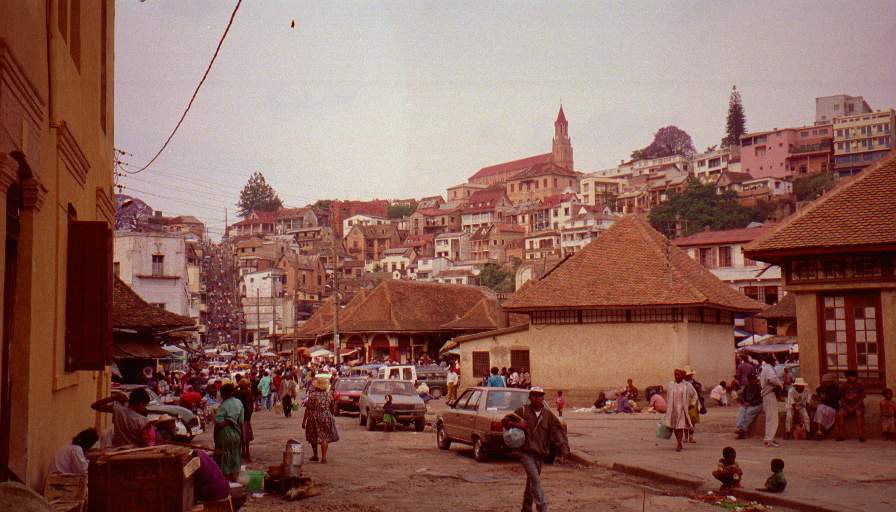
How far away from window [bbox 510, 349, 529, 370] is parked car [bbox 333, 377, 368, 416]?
312 inches

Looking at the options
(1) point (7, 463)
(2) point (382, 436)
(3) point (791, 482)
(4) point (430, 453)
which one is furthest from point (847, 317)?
(1) point (7, 463)

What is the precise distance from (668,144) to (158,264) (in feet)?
421

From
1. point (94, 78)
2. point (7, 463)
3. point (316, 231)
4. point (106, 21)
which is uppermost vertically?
point (316, 231)

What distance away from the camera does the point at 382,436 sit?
80.3 feet

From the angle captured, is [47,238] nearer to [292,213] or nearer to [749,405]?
[749,405]

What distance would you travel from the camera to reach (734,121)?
159 metres

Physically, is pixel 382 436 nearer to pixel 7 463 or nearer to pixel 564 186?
pixel 7 463

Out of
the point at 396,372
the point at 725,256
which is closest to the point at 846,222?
the point at 396,372

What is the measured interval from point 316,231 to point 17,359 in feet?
516

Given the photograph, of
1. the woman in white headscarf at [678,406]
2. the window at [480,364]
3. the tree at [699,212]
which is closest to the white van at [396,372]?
the window at [480,364]

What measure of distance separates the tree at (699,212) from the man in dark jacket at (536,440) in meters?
98.3

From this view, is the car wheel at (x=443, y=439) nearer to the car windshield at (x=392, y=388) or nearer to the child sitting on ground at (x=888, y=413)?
the car windshield at (x=392, y=388)

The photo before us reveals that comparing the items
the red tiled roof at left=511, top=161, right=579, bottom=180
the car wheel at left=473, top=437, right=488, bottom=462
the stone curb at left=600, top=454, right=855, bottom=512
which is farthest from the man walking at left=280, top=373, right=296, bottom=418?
the red tiled roof at left=511, top=161, right=579, bottom=180

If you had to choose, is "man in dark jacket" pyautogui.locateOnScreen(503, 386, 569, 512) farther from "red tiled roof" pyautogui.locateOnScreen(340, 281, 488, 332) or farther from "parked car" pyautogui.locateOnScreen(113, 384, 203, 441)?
"red tiled roof" pyautogui.locateOnScreen(340, 281, 488, 332)
